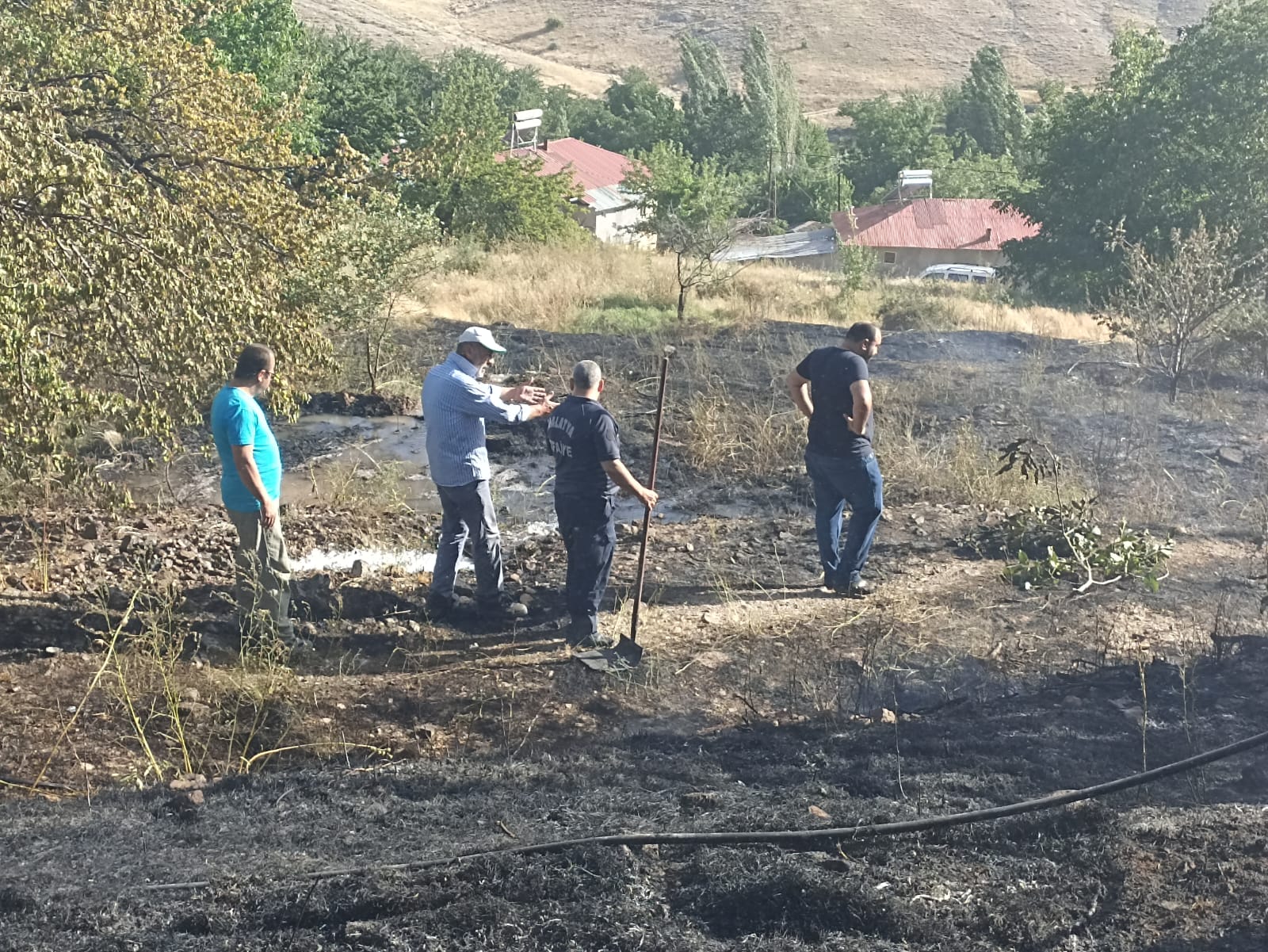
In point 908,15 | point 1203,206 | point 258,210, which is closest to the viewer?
point 258,210

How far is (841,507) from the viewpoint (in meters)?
7.82

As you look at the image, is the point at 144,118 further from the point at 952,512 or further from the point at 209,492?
the point at 952,512

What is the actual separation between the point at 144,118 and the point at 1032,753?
7.17 meters

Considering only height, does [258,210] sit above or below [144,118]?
below

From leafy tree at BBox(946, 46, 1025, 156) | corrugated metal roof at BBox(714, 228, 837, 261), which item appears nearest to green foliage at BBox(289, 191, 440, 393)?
corrugated metal roof at BBox(714, 228, 837, 261)

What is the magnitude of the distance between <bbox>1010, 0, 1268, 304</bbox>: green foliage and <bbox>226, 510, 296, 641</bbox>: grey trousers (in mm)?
20155

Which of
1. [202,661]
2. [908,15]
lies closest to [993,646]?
[202,661]

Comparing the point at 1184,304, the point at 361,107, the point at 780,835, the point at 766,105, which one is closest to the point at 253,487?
the point at 780,835

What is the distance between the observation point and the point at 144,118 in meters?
8.64

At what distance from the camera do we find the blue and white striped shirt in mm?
6793

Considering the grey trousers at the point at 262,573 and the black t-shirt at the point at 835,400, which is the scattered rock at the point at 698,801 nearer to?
the grey trousers at the point at 262,573

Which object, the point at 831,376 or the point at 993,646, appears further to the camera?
the point at 831,376

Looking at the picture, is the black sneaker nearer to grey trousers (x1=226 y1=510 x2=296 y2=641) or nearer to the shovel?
grey trousers (x1=226 y1=510 x2=296 y2=641)

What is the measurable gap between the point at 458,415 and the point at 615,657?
63.3 inches
